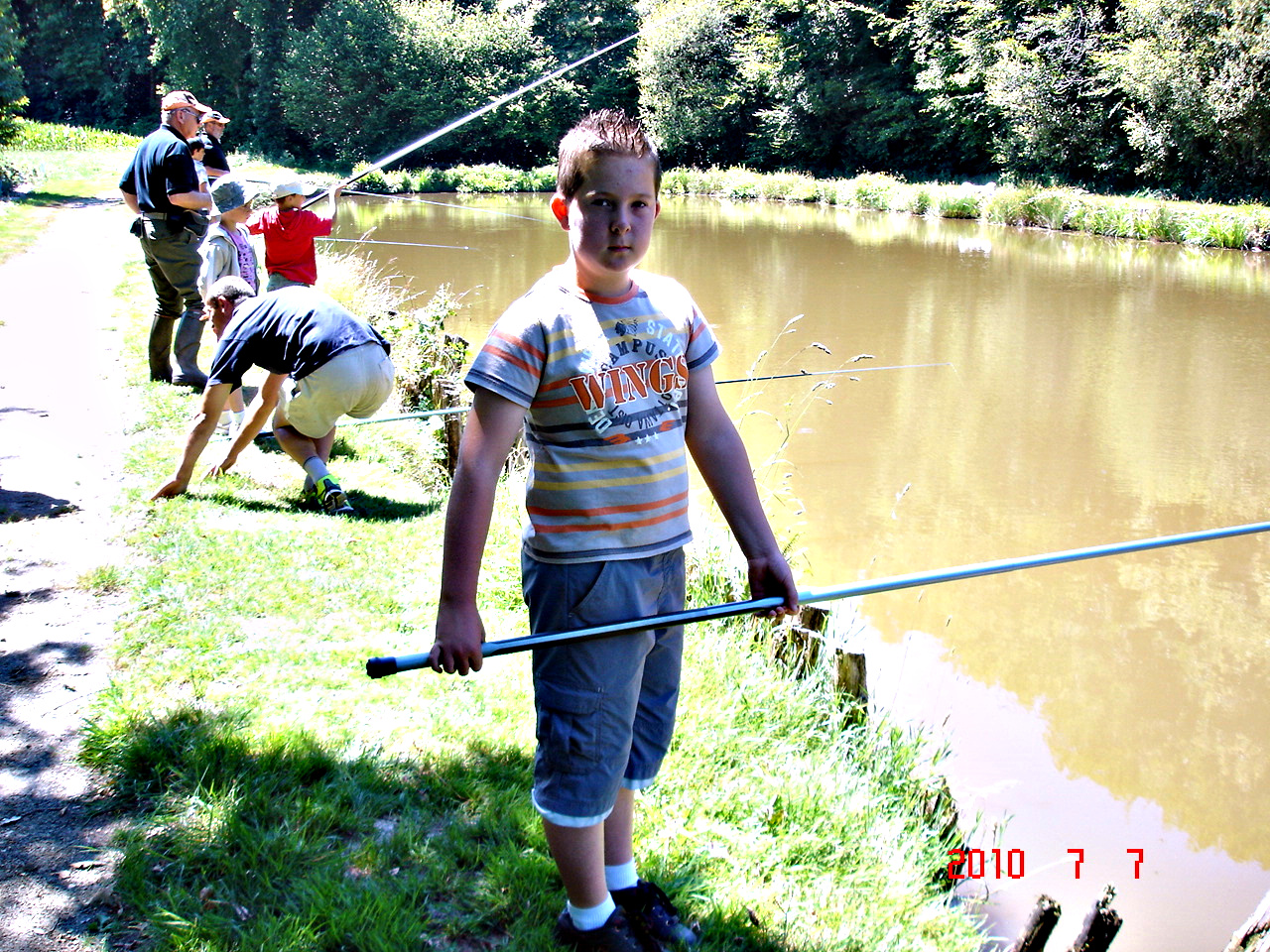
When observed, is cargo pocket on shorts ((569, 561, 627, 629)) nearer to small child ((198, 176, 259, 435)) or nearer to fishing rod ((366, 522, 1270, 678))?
fishing rod ((366, 522, 1270, 678))

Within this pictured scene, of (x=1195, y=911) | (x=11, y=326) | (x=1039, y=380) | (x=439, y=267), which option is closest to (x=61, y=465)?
(x=11, y=326)

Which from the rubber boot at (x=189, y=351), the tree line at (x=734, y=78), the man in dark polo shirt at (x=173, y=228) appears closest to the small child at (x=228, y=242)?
the man in dark polo shirt at (x=173, y=228)

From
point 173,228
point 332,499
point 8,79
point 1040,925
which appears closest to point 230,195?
point 173,228

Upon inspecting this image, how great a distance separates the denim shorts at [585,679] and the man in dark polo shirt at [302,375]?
2.98m

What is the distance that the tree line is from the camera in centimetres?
2659

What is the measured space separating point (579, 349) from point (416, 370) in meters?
5.53

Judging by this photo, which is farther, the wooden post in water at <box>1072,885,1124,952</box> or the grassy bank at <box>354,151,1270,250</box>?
the grassy bank at <box>354,151,1270,250</box>

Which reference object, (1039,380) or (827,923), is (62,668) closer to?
(827,923)

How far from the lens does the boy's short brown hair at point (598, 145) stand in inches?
77.4

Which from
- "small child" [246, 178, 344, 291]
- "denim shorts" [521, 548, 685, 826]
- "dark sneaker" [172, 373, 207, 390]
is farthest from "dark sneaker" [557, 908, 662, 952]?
"dark sneaker" [172, 373, 207, 390]

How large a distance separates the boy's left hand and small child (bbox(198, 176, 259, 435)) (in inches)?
174

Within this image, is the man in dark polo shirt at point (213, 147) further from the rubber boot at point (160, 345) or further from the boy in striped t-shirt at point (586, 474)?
the boy in striped t-shirt at point (586, 474)

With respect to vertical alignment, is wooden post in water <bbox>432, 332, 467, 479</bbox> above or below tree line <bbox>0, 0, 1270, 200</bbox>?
below

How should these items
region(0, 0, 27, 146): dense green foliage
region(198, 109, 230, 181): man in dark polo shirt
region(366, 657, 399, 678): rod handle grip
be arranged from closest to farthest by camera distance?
region(366, 657, 399, 678): rod handle grip → region(198, 109, 230, 181): man in dark polo shirt → region(0, 0, 27, 146): dense green foliage
